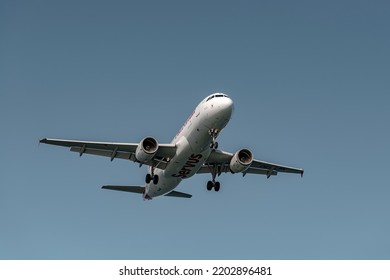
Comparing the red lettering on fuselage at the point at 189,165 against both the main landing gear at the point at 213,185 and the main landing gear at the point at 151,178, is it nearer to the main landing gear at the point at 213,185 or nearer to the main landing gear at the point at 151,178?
the main landing gear at the point at 151,178

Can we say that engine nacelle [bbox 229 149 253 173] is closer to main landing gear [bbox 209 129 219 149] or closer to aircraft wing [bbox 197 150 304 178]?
aircraft wing [bbox 197 150 304 178]

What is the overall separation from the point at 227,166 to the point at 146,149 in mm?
7970

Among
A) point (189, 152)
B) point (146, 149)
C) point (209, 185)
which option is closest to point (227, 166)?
point (209, 185)

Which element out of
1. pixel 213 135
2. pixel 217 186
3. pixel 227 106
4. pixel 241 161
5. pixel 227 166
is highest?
pixel 227 166

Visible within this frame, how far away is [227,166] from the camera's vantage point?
5325cm

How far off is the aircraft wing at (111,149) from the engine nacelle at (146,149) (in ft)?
1.83

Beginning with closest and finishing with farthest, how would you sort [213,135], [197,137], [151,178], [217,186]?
[213,135], [197,137], [151,178], [217,186]

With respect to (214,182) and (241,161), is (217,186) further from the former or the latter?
(241,161)

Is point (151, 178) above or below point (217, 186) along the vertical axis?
below

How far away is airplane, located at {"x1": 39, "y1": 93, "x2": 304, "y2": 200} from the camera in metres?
45.9

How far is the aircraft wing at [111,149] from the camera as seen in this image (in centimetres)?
4881

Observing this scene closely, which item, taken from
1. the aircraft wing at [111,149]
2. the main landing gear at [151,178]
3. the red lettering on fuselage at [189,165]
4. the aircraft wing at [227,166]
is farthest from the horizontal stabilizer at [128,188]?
the red lettering on fuselage at [189,165]

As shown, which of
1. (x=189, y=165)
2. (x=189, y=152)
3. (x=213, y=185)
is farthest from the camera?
(x=213, y=185)
